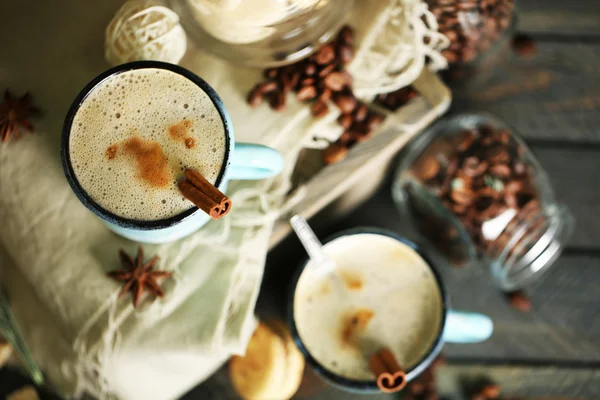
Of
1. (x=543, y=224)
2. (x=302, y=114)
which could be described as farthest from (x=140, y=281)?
(x=543, y=224)

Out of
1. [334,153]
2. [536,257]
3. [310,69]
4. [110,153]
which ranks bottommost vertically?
[536,257]

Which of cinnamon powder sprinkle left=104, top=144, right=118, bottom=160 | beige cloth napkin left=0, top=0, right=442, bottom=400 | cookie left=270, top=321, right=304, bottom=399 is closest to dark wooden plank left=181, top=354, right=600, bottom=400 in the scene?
cookie left=270, top=321, right=304, bottom=399

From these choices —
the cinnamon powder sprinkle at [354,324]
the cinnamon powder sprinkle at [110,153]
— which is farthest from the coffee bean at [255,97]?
the cinnamon powder sprinkle at [354,324]

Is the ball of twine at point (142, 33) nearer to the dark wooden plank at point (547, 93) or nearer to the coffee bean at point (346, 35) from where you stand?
the coffee bean at point (346, 35)

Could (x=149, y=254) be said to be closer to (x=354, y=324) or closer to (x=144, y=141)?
(x=144, y=141)

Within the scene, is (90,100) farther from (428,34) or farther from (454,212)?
(454,212)

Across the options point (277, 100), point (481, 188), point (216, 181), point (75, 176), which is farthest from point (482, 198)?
point (75, 176)

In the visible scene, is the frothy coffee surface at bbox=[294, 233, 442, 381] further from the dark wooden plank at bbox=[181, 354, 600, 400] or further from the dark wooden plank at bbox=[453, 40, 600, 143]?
the dark wooden plank at bbox=[453, 40, 600, 143]
